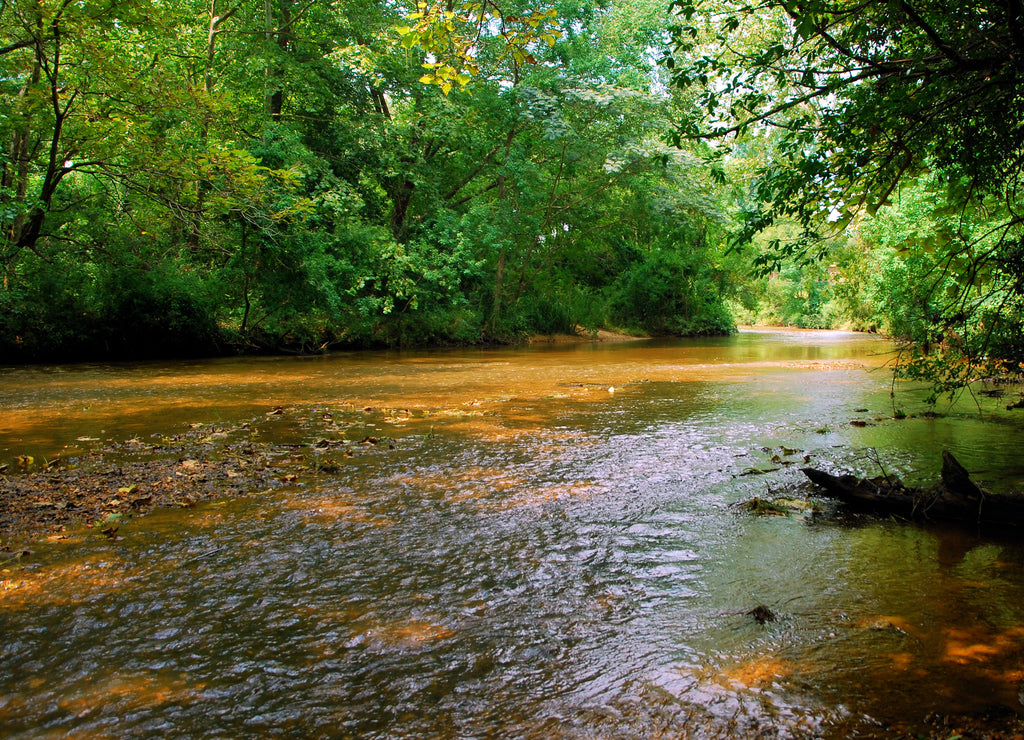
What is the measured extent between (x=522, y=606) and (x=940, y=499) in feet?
9.47

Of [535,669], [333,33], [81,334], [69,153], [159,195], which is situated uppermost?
[333,33]

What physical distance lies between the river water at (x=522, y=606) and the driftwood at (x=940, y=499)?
0.23m

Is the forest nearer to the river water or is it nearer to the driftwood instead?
the driftwood

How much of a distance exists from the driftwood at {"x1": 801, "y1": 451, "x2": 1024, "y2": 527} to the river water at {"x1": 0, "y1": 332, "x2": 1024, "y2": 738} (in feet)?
0.75

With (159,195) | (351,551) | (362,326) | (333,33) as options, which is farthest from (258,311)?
(351,551)

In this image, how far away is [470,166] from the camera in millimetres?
26484

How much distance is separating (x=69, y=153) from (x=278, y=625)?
14.5 m

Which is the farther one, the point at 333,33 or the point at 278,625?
the point at 333,33

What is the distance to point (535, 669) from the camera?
7.72 ft

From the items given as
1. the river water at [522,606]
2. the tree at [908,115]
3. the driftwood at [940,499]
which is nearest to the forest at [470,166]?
the tree at [908,115]

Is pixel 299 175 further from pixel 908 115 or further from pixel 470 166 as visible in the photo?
pixel 470 166

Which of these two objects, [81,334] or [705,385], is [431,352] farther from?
[705,385]

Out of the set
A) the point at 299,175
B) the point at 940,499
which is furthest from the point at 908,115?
the point at 299,175

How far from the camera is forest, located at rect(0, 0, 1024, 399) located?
495 centimetres
